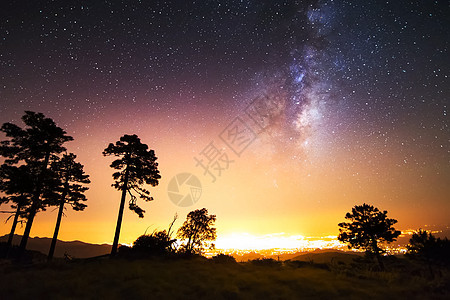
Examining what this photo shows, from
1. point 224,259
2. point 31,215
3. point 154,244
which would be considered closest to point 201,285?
point 224,259

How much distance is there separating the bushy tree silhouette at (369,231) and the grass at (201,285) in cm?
2215

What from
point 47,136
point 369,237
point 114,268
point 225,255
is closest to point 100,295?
point 114,268

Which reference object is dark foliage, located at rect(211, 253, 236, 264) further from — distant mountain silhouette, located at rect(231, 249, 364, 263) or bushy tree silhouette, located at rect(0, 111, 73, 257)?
bushy tree silhouette, located at rect(0, 111, 73, 257)

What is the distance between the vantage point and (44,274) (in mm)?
12164

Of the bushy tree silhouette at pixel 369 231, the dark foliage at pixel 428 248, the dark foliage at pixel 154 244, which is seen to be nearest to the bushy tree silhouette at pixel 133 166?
the dark foliage at pixel 154 244

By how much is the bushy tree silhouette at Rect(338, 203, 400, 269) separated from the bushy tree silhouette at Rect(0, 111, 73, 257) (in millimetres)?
39518

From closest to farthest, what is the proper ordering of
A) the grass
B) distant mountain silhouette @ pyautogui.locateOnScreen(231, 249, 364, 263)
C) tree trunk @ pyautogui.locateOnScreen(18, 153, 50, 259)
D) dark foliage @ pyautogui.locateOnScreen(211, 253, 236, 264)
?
the grass
dark foliage @ pyautogui.locateOnScreen(211, 253, 236, 264)
tree trunk @ pyautogui.locateOnScreen(18, 153, 50, 259)
distant mountain silhouette @ pyautogui.locateOnScreen(231, 249, 364, 263)

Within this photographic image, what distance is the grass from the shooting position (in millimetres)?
9391

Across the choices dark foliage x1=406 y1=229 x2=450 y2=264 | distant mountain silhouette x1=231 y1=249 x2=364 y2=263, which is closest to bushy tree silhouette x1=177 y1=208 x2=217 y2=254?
distant mountain silhouette x1=231 y1=249 x2=364 y2=263

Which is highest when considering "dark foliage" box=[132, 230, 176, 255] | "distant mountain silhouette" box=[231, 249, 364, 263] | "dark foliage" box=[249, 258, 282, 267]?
"dark foliage" box=[132, 230, 176, 255]

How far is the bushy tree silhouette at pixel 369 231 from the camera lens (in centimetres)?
3066

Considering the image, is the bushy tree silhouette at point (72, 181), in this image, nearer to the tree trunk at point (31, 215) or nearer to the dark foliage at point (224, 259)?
the tree trunk at point (31, 215)

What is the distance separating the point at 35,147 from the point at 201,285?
21.6 metres

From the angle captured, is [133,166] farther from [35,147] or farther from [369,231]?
[369,231]
